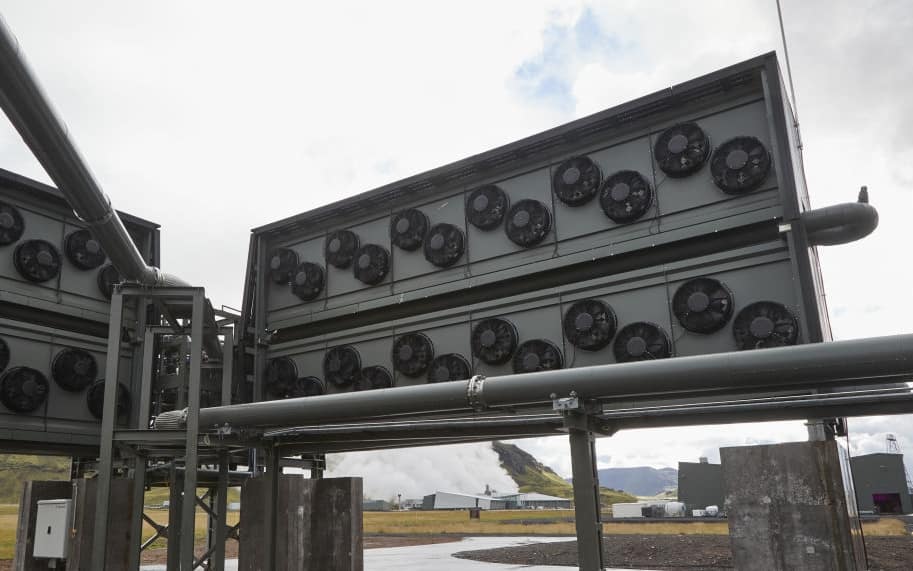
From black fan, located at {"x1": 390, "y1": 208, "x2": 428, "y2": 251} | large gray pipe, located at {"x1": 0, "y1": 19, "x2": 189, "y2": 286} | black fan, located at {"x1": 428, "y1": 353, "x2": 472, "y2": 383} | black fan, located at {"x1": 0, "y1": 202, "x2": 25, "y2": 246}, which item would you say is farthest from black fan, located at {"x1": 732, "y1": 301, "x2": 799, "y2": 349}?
black fan, located at {"x1": 0, "y1": 202, "x2": 25, "y2": 246}

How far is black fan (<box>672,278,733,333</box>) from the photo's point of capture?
49.0 ft

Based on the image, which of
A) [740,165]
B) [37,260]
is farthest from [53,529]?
[740,165]

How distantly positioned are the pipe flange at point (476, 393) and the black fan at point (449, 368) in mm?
5181

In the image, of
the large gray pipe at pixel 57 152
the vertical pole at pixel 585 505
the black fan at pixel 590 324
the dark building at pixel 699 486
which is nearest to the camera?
the large gray pipe at pixel 57 152

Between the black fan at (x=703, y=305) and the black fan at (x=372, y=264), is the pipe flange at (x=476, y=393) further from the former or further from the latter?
the black fan at (x=372, y=264)

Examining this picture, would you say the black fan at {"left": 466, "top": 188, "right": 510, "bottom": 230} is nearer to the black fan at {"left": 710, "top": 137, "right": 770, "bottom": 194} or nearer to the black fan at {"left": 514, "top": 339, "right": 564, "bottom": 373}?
the black fan at {"left": 514, "top": 339, "right": 564, "bottom": 373}

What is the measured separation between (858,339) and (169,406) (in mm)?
18883

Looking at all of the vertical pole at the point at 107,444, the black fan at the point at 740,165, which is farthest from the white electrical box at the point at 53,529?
the black fan at the point at 740,165

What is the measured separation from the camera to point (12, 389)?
1864cm

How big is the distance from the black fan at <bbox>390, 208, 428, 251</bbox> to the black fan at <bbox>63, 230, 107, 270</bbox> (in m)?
8.50

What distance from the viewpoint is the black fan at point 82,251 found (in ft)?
67.9

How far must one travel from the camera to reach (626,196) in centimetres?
1648

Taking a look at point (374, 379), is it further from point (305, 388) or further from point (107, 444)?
point (107, 444)

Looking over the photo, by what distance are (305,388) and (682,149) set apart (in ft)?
40.1
